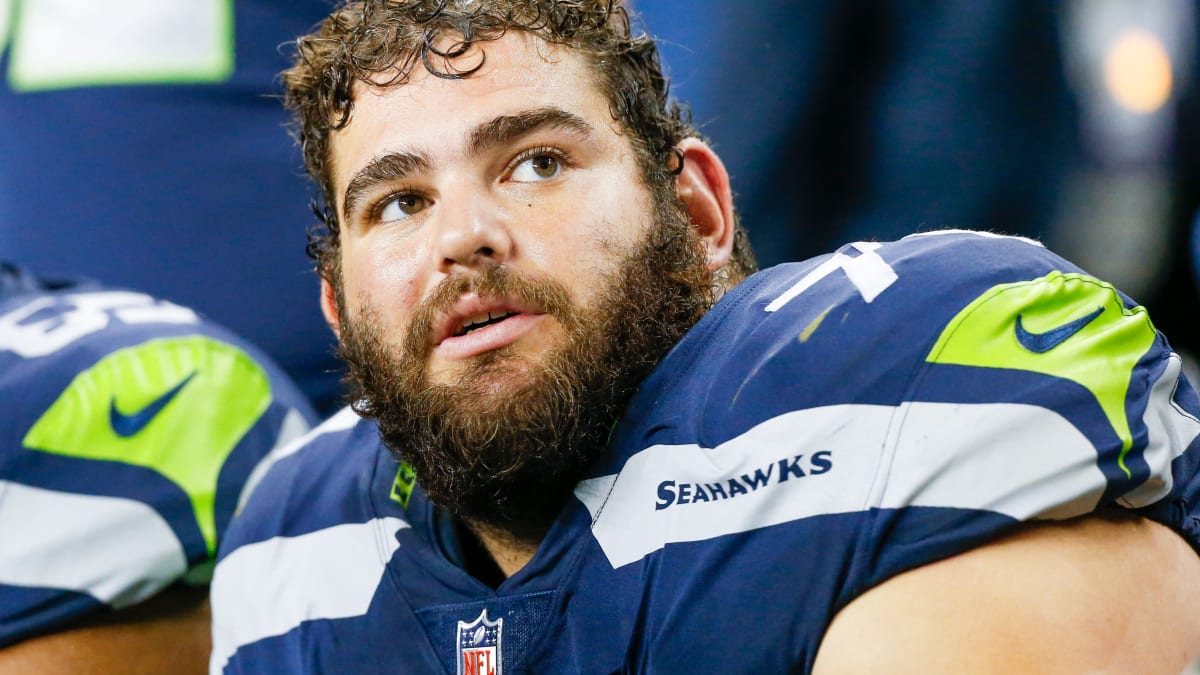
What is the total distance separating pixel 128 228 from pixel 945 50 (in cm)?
114

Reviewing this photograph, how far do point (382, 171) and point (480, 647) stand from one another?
0.34 metres

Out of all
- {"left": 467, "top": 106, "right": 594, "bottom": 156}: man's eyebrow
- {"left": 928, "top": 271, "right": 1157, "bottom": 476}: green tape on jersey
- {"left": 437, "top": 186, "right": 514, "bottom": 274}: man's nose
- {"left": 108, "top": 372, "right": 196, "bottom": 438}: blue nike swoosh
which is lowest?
{"left": 108, "top": 372, "right": 196, "bottom": 438}: blue nike swoosh

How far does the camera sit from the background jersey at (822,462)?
712mm

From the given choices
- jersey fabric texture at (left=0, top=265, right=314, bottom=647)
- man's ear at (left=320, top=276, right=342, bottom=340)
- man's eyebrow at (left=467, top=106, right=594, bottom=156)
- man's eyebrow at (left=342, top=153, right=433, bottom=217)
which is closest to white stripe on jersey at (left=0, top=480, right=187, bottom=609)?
jersey fabric texture at (left=0, top=265, right=314, bottom=647)

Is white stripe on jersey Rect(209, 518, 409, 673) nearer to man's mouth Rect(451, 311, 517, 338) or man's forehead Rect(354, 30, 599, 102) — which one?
man's mouth Rect(451, 311, 517, 338)

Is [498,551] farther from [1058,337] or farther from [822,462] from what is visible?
[1058,337]

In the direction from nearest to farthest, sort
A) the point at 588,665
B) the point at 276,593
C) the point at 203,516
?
the point at 588,665
the point at 276,593
the point at 203,516

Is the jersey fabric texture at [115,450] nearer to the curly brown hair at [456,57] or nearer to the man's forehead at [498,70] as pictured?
the curly brown hair at [456,57]

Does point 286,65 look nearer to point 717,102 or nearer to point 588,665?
point 717,102

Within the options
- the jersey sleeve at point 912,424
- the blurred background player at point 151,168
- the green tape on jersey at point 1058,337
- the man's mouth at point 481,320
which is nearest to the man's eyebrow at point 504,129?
the man's mouth at point 481,320

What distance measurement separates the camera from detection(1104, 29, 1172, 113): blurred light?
→ 67.6 inches

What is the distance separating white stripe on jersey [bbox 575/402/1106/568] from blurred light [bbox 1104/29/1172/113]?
3.82 feet

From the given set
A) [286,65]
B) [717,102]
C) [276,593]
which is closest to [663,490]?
Answer: [276,593]

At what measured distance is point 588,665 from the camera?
81 centimetres
